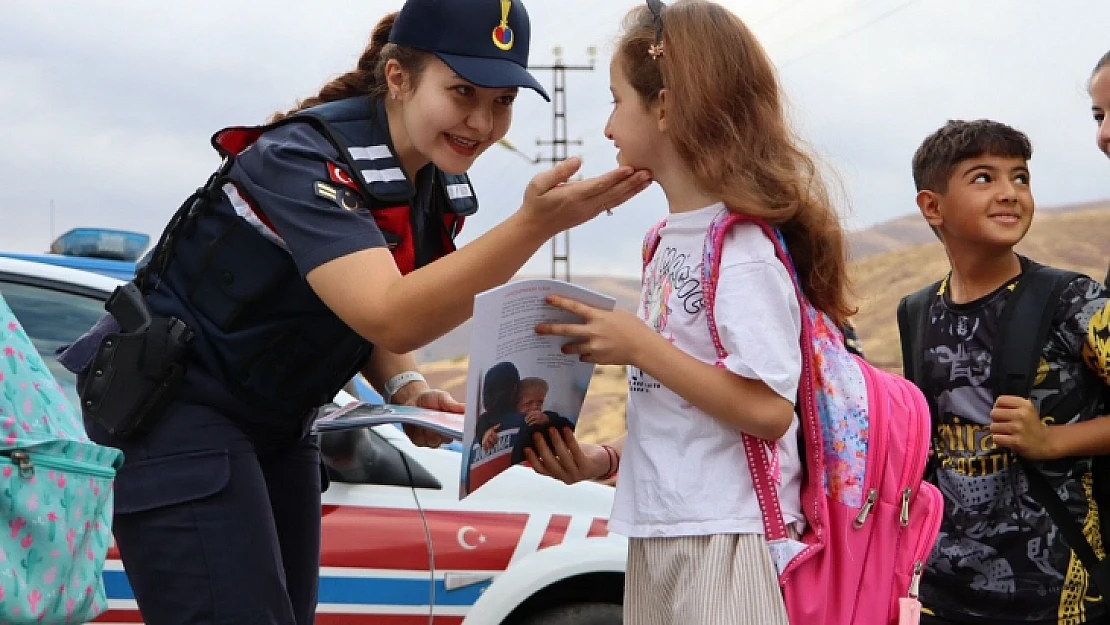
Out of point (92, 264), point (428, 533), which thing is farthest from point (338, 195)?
point (92, 264)

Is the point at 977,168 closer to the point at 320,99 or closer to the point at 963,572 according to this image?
the point at 963,572

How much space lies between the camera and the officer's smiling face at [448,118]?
229 cm

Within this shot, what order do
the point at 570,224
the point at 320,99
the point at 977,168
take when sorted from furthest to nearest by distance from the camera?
the point at 977,168 → the point at 320,99 → the point at 570,224

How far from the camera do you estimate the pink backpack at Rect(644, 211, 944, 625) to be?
202 cm

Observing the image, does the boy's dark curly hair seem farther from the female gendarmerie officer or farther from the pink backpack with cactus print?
the pink backpack with cactus print

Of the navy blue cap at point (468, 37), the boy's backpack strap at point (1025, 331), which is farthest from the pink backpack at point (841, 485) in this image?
the boy's backpack strap at point (1025, 331)

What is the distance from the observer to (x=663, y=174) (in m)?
2.16

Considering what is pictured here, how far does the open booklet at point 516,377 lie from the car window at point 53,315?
86.3 inches

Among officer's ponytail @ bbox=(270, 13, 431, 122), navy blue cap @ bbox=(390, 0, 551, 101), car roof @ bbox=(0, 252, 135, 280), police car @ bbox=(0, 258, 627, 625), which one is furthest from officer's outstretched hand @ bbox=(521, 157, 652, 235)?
car roof @ bbox=(0, 252, 135, 280)

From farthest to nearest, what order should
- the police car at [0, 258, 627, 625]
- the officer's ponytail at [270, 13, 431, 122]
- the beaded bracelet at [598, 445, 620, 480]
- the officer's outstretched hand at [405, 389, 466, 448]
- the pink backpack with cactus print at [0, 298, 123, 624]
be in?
Result: the police car at [0, 258, 627, 625] < the officer's outstretched hand at [405, 389, 466, 448] < the officer's ponytail at [270, 13, 431, 122] < the beaded bracelet at [598, 445, 620, 480] < the pink backpack with cactus print at [0, 298, 123, 624]

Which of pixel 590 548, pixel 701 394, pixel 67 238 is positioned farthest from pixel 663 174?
pixel 67 238

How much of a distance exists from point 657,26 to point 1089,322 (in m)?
1.25

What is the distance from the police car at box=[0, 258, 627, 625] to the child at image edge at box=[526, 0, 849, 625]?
1.76 m

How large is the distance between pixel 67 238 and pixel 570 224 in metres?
3.48
